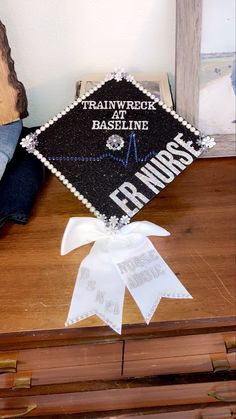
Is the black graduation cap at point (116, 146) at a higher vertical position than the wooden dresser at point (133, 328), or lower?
higher

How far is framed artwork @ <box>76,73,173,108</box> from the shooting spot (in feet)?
3.06

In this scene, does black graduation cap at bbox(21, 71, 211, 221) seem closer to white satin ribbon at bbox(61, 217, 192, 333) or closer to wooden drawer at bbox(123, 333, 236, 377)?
white satin ribbon at bbox(61, 217, 192, 333)

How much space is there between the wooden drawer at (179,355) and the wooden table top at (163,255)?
10cm

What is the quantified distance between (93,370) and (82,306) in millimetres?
196

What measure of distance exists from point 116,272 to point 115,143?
0.81ft

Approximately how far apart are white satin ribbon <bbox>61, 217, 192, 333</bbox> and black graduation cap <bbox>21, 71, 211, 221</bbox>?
46mm

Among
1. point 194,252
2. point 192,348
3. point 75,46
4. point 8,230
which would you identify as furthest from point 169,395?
point 75,46

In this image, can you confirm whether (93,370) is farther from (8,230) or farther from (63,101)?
(63,101)

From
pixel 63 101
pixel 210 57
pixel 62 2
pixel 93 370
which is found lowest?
pixel 93 370

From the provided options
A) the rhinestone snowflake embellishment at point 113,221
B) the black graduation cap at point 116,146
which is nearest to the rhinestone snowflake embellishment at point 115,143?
the black graduation cap at point 116,146

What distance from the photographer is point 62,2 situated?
92cm

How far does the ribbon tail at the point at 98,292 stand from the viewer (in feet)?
2.45

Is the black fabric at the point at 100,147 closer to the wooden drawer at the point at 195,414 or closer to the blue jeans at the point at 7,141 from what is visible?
the blue jeans at the point at 7,141

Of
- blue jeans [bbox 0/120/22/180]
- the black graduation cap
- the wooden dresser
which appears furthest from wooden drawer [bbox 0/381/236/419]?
blue jeans [bbox 0/120/22/180]
